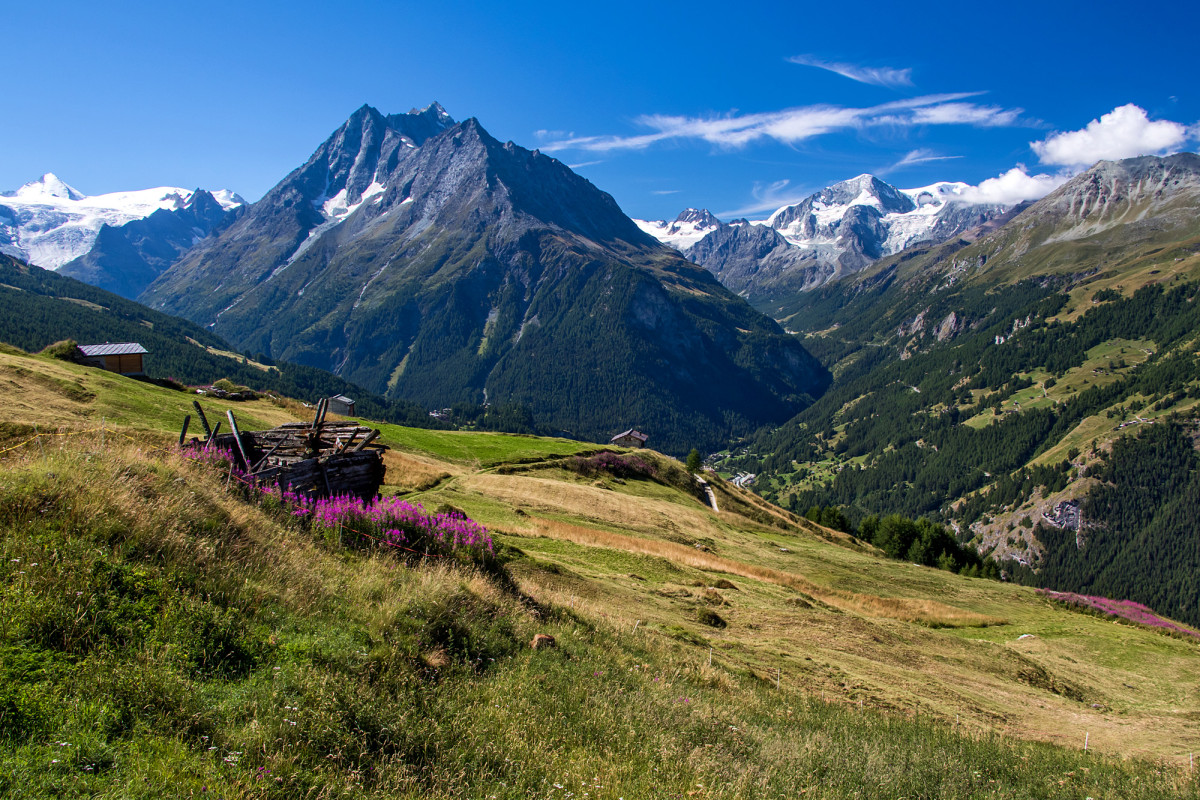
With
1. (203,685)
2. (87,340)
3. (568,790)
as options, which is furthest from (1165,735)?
(87,340)

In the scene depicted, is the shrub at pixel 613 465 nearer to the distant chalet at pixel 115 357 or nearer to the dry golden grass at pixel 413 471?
the dry golden grass at pixel 413 471

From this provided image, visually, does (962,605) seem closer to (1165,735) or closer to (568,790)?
(1165,735)

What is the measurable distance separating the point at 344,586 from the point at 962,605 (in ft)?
163

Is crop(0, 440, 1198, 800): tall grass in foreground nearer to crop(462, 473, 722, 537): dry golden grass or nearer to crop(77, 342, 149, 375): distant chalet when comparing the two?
crop(462, 473, 722, 537): dry golden grass

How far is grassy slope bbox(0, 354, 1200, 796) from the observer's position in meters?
5.83

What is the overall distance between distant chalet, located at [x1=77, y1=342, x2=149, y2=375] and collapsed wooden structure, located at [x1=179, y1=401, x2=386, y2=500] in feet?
146

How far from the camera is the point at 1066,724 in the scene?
62.0 ft

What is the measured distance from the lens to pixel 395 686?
311 inches

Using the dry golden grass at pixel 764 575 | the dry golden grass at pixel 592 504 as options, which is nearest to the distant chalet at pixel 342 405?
the dry golden grass at pixel 592 504

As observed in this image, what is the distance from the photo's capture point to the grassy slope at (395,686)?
5832 mm

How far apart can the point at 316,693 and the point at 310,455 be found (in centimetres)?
1435

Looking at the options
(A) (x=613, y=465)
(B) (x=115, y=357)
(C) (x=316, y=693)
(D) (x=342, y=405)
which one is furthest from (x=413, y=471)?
(D) (x=342, y=405)

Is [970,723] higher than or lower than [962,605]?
higher

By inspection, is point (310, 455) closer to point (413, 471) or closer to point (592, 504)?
point (413, 471)
